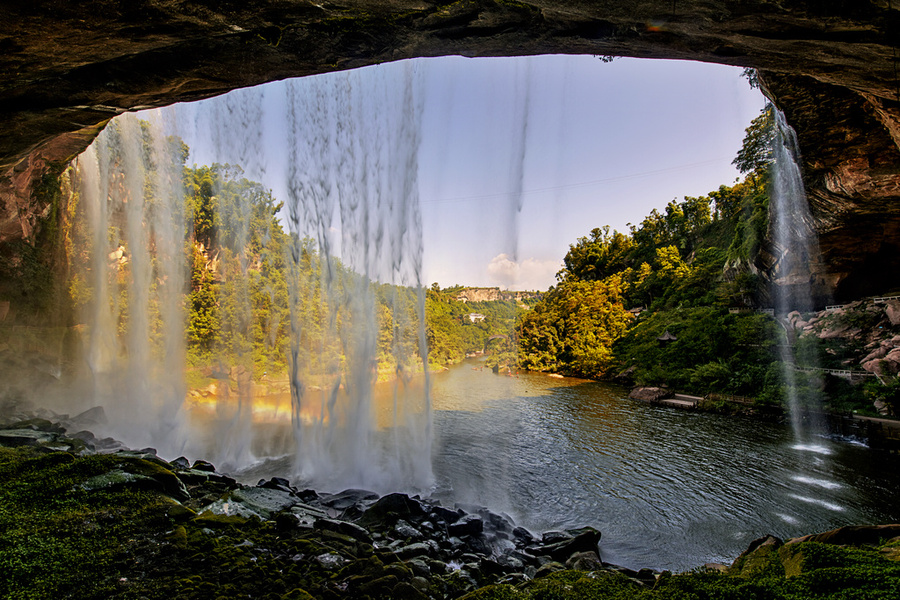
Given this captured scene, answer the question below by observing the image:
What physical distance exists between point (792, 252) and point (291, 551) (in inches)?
1013

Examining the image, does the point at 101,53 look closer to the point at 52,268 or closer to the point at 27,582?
the point at 27,582

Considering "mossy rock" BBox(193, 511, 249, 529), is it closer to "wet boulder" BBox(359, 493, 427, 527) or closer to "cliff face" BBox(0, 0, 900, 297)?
"wet boulder" BBox(359, 493, 427, 527)

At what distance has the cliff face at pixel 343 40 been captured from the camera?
12.5 ft

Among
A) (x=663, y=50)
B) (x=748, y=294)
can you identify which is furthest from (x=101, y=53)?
(x=748, y=294)

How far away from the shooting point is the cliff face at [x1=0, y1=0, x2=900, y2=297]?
3.82 m

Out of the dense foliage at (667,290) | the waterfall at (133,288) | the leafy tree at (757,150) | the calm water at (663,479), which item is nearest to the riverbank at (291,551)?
the calm water at (663,479)

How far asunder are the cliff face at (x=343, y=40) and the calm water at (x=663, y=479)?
7954 millimetres

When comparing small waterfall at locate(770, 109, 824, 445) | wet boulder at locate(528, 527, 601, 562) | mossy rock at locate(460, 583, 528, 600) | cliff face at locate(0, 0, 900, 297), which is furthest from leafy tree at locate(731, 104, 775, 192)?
mossy rock at locate(460, 583, 528, 600)

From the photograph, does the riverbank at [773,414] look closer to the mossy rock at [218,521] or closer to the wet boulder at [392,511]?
the wet boulder at [392,511]

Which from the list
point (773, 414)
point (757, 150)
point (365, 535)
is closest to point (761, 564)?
point (365, 535)

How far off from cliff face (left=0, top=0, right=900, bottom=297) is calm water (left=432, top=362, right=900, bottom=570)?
7954mm

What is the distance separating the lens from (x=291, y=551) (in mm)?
4555

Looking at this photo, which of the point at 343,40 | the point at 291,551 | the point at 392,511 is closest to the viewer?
the point at 291,551

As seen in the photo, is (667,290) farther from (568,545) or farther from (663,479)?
(568,545)
